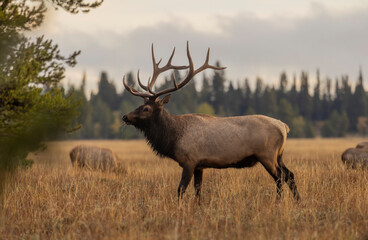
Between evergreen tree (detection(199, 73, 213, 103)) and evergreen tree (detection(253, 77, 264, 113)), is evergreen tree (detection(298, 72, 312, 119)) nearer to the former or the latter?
evergreen tree (detection(253, 77, 264, 113))

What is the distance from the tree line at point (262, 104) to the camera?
265 feet

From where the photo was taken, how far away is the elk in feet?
21.9

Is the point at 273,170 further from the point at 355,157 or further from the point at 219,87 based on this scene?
the point at 219,87

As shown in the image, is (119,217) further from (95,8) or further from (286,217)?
(95,8)

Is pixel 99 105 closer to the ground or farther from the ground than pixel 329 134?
farther from the ground

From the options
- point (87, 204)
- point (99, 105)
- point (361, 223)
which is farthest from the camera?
point (99, 105)

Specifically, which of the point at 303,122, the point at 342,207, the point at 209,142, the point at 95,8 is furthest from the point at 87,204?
the point at 303,122

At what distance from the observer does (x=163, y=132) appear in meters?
7.16

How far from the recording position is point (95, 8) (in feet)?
32.9

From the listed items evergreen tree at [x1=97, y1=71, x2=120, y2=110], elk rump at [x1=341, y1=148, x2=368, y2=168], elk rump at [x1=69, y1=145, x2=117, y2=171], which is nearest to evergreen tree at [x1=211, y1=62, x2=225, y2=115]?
evergreen tree at [x1=97, y1=71, x2=120, y2=110]

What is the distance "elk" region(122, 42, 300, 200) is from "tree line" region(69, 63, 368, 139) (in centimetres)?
5845

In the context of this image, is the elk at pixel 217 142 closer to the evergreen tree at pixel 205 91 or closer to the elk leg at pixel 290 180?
the elk leg at pixel 290 180

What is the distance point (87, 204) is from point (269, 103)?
279 feet

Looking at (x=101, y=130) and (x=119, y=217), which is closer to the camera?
(x=119, y=217)
